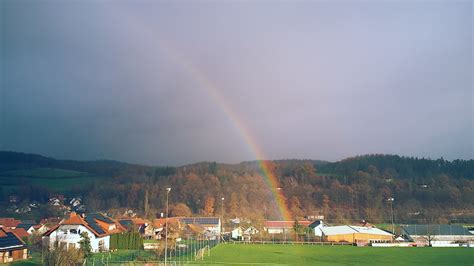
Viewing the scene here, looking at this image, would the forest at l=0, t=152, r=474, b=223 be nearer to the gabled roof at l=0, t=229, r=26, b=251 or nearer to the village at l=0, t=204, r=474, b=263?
the village at l=0, t=204, r=474, b=263

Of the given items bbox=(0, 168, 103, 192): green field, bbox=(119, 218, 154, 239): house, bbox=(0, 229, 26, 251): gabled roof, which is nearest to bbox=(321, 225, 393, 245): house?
bbox=(119, 218, 154, 239): house

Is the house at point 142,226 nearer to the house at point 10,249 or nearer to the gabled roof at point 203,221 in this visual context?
the gabled roof at point 203,221

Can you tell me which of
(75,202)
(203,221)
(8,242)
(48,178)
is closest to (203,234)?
(203,221)

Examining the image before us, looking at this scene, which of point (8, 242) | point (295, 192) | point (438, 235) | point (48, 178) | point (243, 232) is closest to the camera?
point (8, 242)

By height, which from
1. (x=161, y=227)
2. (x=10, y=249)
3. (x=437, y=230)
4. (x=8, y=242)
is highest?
(x=8, y=242)

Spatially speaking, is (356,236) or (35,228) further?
(356,236)

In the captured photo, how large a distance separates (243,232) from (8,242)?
97.7 feet

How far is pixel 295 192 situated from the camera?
247 feet

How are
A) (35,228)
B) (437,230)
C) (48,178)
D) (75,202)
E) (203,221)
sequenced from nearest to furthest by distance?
(35,228), (437,230), (203,221), (75,202), (48,178)

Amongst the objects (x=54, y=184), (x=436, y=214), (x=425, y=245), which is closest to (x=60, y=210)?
(x=54, y=184)

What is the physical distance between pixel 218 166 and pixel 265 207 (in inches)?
968

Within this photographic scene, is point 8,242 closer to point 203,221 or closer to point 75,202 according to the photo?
point 203,221

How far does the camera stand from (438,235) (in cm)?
4325

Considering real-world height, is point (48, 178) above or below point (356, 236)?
above
